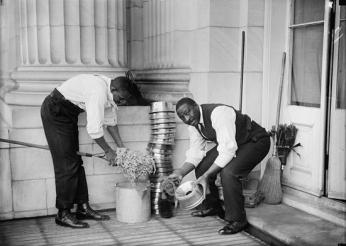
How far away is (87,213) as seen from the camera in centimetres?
579

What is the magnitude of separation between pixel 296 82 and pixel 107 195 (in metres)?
2.75

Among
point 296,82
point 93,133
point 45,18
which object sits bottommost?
point 93,133

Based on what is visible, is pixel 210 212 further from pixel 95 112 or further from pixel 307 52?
pixel 307 52

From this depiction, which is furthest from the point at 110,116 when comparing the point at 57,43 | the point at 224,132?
the point at 224,132

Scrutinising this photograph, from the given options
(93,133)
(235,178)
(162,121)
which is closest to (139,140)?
(162,121)

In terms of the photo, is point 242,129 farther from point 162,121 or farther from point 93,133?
point 93,133

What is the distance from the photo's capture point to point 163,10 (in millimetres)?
7258

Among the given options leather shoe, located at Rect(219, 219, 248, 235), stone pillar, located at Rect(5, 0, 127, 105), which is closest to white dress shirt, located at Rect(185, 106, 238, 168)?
leather shoe, located at Rect(219, 219, 248, 235)

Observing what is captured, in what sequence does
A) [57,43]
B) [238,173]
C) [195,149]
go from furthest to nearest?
1. [57,43]
2. [195,149]
3. [238,173]

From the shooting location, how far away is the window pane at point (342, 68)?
17.6ft

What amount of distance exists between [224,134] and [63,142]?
1.77 meters

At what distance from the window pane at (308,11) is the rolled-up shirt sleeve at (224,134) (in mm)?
1710

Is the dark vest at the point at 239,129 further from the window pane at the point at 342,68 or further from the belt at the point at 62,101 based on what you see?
the belt at the point at 62,101

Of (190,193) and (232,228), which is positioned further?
(232,228)
